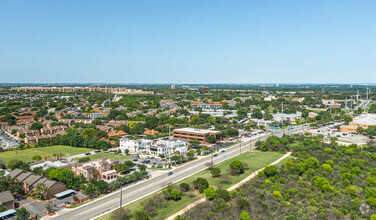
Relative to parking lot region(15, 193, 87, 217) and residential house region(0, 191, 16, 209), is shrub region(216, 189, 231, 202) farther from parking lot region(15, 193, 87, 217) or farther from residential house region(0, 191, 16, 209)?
residential house region(0, 191, 16, 209)

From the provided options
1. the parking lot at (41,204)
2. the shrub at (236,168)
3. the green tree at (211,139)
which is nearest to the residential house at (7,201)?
the parking lot at (41,204)

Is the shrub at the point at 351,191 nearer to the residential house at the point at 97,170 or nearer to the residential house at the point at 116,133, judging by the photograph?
the residential house at the point at 97,170

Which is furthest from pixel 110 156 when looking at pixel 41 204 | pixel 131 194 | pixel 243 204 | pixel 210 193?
pixel 243 204

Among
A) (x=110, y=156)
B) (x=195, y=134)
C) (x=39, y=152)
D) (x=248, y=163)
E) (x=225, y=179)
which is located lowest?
(x=39, y=152)

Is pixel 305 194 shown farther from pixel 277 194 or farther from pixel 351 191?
pixel 351 191

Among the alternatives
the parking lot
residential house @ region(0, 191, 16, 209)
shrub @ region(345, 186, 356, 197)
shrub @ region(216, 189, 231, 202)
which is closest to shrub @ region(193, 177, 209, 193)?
shrub @ region(216, 189, 231, 202)
